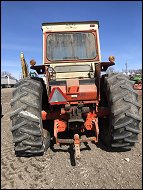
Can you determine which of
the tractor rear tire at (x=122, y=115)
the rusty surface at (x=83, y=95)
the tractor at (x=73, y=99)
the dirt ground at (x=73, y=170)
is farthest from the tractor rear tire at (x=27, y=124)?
the tractor rear tire at (x=122, y=115)

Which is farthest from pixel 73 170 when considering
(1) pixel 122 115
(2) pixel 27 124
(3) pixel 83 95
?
(3) pixel 83 95

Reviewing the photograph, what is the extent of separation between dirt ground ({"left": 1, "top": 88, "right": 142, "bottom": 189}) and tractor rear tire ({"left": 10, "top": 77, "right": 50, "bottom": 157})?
32cm

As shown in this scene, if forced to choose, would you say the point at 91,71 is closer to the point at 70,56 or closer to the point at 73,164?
the point at 70,56

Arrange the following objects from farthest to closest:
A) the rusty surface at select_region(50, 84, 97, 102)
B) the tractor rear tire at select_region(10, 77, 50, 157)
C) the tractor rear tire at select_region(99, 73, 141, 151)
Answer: the rusty surface at select_region(50, 84, 97, 102) → the tractor rear tire at select_region(99, 73, 141, 151) → the tractor rear tire at select_region(10, 77, 50, 157)

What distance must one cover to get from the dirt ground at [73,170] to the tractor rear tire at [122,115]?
0.39 metres

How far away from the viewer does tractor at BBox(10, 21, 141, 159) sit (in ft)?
15.8

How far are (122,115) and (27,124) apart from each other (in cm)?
188

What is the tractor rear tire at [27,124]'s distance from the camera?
472 cm

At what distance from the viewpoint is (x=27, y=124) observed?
15.5 ft

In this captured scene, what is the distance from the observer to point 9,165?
484cm

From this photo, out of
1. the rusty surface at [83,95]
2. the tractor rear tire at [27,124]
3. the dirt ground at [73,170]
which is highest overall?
the rusty surface at [83,95]

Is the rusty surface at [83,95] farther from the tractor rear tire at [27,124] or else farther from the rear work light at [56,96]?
the tractor rear tire at [27,124]

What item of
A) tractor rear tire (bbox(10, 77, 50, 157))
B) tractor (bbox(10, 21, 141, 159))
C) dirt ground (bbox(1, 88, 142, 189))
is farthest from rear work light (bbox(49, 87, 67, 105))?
dirt ground (bbox(1, 88, 142, 189))

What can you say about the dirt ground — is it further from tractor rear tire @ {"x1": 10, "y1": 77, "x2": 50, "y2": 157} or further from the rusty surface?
the rusty surface
